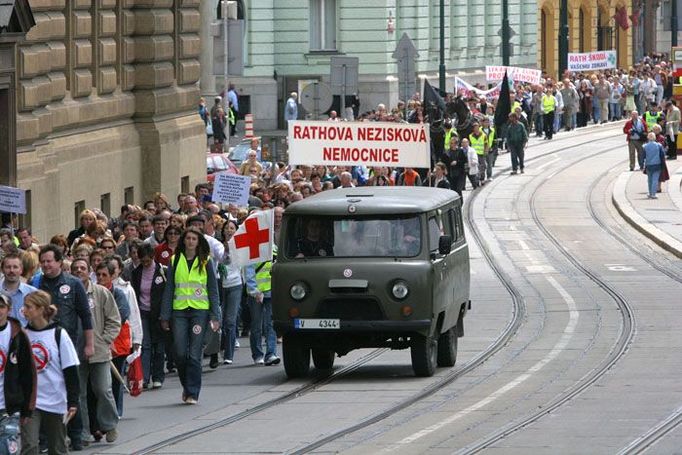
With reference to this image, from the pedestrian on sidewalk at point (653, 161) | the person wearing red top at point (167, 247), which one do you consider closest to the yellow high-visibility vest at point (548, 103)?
the pedestrian on sidewalk at point (653, 161)

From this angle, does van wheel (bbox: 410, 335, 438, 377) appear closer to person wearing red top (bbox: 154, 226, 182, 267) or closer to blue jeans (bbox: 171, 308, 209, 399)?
person wearing red top (bbox: 154, 226, 182, 267)

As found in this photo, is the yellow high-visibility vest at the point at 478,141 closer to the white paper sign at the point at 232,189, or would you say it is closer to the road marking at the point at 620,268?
the road marking at the point at 620,268

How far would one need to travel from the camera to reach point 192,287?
20125 millimetres

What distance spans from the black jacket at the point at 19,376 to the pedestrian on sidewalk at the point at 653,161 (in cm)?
3385

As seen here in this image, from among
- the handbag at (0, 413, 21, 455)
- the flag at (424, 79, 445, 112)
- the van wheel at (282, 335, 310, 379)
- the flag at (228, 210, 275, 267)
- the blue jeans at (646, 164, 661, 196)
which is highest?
the flag at (424, 79, 445, 112)

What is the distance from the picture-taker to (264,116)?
69.2m

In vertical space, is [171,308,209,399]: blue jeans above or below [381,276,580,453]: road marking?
above

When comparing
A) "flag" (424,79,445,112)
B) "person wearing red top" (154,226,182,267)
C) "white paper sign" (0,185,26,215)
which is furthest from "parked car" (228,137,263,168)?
"white paper sign" (0,185,26,215)

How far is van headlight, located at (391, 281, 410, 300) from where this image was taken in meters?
21.7

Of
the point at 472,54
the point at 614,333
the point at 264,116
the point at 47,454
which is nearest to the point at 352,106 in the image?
the point at 264,116

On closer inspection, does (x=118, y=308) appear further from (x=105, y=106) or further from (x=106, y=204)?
(x=105, y=106)

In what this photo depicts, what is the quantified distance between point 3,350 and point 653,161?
1343 inches

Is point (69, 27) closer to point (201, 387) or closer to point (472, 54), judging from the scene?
point (201, 387)

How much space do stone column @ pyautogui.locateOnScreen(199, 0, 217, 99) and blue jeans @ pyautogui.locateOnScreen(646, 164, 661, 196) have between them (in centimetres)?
987
